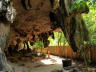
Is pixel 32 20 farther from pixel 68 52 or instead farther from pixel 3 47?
pixel 68 52

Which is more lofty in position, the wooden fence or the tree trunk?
the tree trunk

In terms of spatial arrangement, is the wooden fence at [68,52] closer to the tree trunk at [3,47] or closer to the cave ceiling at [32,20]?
the cave ceiling at [32,20]

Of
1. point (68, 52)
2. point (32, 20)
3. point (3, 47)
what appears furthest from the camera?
point (68, 52)

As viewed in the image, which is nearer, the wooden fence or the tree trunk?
the tree trunk

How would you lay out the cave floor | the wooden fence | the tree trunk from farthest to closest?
the wooden fence < the cave floor < the tree trunk

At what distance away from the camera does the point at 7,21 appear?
7.61 m

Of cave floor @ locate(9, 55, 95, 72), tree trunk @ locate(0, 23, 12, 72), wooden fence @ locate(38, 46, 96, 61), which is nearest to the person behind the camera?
tree trunk @ locate(0, 23, 12, 72)

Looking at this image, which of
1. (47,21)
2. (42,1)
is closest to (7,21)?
(42,1)

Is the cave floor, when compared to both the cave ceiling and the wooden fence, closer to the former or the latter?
the wooden fence

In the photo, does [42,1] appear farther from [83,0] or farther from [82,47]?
[82,47]

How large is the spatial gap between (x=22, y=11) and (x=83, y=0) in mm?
4948

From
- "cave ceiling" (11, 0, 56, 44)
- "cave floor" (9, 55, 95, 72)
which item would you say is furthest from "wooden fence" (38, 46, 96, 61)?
"cave ceiling" (11, 0, 56, 44)

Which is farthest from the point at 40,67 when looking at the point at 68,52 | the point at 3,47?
the point at 3,47

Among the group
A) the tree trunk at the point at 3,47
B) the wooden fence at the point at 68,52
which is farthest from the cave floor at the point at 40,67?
the tree trunk at the point at 3,47
